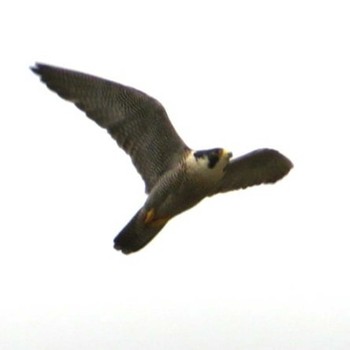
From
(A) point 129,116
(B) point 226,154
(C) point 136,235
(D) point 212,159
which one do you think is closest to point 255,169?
(B) point 226,154

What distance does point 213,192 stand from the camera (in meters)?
21.0

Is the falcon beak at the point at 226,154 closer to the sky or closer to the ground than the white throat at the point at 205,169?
closer to the sky

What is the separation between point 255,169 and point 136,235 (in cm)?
229

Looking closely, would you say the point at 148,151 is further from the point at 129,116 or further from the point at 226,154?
the point at 226,154

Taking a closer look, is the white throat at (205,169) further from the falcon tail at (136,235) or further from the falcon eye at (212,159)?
the falcon tail at (136,235)

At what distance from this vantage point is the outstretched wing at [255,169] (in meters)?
21.4

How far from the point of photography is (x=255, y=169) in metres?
21.7

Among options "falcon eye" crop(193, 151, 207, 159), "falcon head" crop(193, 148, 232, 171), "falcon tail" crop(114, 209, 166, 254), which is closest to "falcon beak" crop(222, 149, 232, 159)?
"falcon head" crop(193, 148, 232, 171)

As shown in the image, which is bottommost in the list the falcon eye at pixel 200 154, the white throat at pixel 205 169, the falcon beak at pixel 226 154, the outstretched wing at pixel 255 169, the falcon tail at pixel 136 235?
the falcon tail at pixel 136 235

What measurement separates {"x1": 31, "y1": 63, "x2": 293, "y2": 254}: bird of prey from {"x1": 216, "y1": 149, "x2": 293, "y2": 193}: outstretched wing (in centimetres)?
10

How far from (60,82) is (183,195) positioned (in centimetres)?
226

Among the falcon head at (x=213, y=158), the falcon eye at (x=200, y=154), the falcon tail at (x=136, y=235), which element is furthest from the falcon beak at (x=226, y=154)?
the falcon tail at (x=136, y=235)

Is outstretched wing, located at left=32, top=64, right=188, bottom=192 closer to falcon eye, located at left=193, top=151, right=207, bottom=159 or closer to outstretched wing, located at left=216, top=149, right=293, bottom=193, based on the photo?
falcon eye, located at left=193, top=151, right=207, bottom=159

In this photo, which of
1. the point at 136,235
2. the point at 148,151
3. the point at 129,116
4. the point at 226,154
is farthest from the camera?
the point at 148,151
